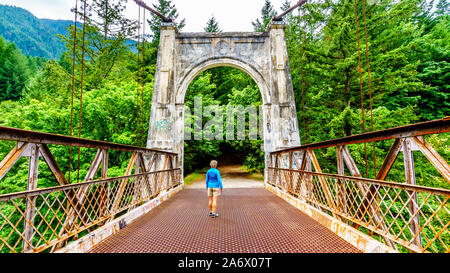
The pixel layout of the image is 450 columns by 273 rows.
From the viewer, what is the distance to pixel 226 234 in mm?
2457

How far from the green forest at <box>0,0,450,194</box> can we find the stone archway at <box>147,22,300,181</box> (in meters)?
0.74

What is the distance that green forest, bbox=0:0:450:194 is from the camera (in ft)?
22.5

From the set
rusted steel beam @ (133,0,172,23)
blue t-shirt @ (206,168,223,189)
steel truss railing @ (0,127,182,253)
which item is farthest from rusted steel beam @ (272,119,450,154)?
rusted steel beam @ (133,0,172,23)

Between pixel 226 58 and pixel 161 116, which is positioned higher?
pixel 226 58

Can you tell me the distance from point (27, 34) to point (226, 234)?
429 ft

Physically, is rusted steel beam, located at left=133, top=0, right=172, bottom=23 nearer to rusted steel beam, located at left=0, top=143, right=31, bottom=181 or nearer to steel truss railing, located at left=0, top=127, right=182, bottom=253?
steel truss railing, located at left=0, top=127, right=182, bottom=253

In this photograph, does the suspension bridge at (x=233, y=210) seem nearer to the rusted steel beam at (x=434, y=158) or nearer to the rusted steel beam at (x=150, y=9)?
the rusted steel beam at (x=434, y=158)

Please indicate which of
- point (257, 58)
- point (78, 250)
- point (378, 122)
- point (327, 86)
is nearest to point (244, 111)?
point (257, 58)

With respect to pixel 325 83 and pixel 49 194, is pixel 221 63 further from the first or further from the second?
pixel 49 194

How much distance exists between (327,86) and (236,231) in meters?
7.65

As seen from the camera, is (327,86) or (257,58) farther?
(327,86)

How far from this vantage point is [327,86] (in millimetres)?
8164
